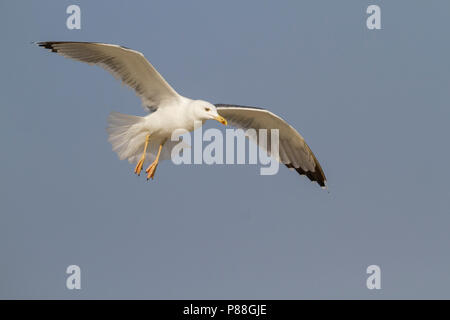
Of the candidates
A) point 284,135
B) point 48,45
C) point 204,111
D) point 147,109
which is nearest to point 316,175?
point 284,135

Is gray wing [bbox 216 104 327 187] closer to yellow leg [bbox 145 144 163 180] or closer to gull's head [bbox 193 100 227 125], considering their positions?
gull's head [bbox 193 100 227 125]

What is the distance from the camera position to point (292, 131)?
6195 millimetres

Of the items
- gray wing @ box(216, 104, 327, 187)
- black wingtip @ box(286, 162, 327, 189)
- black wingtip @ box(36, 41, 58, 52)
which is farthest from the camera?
black wingtip @ box(286, 162, 327, 189)

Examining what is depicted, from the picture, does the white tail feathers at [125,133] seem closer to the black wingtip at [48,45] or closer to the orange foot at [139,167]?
the orange foot at [139,167]

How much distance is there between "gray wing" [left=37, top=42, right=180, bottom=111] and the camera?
540cm

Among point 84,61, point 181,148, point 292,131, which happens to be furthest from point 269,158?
point 84,61

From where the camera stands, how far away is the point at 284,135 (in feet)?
20.7

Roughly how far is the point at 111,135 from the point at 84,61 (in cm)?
60

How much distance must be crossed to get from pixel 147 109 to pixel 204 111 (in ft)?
1.86

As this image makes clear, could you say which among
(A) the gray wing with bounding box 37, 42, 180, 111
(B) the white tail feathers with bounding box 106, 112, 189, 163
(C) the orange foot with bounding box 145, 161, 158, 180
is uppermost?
(A) the gray wing with bounding box 37, 42, 180, 111

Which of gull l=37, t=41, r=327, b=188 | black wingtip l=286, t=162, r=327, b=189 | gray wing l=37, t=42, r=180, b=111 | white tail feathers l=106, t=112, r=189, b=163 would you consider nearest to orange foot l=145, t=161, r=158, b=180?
Result: gull l=37, t=41, r=327, b=188

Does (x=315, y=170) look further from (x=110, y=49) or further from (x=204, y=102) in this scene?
(x=110, y=49)

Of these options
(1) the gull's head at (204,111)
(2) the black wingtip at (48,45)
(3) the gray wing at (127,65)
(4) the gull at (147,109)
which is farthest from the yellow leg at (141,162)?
(2) the black wingtip at (48,45)

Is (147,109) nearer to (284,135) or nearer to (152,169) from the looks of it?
(152,169)
